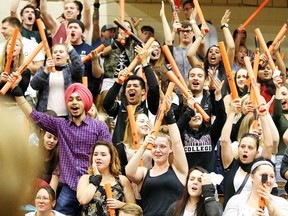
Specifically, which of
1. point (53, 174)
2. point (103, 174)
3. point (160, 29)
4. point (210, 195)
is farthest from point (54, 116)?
point (160, 29)

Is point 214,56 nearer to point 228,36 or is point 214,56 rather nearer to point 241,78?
point 228,36

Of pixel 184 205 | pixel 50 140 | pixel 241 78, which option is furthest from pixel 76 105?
pixel 241 78

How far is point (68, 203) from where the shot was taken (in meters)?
6.56

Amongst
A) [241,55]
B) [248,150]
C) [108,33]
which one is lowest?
[248,150]

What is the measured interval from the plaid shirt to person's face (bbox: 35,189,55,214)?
471 millimetres

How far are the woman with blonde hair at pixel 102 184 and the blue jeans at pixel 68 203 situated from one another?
30 centimetres

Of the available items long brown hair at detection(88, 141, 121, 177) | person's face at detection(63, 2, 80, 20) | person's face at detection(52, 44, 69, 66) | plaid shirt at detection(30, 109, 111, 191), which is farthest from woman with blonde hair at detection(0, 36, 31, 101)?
person's face at detection(63, 2, 80, 20)

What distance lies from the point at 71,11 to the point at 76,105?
282 centimetres

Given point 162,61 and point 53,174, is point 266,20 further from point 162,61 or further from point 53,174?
point 53,174

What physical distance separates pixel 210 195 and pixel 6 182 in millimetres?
4140

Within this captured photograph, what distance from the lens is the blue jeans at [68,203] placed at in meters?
6.54

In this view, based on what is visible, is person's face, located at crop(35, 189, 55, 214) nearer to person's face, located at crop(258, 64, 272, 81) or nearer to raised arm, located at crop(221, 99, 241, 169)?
raised arm, located at crop(221, 99, 241, 169)

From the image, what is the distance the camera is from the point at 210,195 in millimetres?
5750

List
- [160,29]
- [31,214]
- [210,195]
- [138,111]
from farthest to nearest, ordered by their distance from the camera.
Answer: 1. [160,29]
2. [138,111]
3. [31,214]
4. [210,195]
